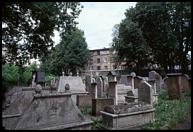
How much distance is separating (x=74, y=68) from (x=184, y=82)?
101 ft

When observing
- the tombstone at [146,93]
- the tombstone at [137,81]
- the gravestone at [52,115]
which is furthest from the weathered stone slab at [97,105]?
the tombstone at [137,81]

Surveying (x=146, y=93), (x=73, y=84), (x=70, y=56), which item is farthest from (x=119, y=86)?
(x=70, y=56)

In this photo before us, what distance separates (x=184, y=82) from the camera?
57.0 ft

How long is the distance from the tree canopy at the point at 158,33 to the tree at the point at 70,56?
1254cm

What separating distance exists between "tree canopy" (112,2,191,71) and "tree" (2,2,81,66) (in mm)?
20056

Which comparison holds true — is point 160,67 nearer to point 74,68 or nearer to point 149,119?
point 74,68

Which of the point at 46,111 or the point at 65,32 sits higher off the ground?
the point at 65,32

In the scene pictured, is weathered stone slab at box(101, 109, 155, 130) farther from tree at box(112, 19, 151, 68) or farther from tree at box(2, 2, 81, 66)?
tree at box(112, 19, 151, 68)

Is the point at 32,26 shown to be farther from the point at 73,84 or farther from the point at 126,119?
the point at 126,119

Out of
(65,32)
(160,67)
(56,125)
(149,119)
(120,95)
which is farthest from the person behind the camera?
(160,67)

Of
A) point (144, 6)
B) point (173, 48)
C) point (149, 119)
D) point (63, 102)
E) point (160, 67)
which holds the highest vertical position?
point (144, 6)

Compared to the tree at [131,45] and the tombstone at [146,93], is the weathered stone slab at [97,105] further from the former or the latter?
the tree at [131,45]

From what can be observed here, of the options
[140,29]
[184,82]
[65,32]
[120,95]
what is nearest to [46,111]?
[65,32]

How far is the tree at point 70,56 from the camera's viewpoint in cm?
4522
